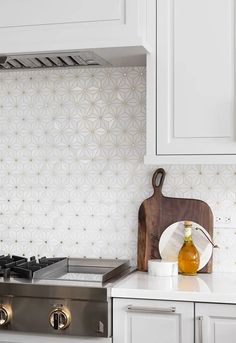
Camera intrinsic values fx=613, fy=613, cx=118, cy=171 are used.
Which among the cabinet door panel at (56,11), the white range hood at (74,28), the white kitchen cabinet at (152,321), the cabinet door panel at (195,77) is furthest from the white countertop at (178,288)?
the cabinet door panel at (56,11)

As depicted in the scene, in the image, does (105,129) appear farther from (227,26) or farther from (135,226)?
(227,26)

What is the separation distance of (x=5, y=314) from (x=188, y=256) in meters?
0.80

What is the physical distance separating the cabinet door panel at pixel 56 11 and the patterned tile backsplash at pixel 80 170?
43cm

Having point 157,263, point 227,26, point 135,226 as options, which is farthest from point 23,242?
point 227,26

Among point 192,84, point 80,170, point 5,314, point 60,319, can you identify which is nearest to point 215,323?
point 60,319

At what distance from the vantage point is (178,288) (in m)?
2.28

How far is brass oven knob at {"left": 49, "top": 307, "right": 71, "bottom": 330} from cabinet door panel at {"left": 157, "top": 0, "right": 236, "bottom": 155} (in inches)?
29.0

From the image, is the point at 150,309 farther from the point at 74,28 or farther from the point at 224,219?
the point at 74,28

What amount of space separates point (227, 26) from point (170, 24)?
23 cm

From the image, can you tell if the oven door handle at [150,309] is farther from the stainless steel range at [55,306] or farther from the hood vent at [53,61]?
the hood vent at [53,61]

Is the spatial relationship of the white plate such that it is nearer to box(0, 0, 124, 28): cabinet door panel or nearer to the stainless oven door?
the stainless oven door

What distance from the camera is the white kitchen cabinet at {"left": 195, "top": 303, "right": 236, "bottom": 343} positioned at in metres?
2.17

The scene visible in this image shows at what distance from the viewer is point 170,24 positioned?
249 centimetres

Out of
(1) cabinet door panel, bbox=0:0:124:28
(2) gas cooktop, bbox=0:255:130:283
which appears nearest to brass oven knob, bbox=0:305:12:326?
(2) gas cooktop, bbox=0:255:130:283
